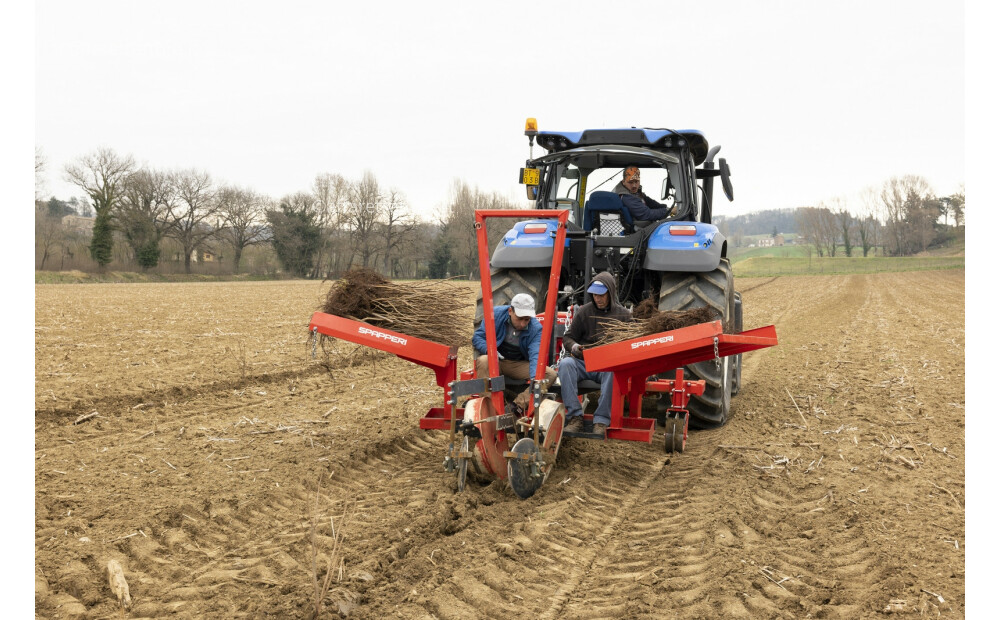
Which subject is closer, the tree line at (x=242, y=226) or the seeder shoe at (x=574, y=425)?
the seeder shoe at (x=574, y=425)

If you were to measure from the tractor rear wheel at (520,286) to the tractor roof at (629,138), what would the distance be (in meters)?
1.34

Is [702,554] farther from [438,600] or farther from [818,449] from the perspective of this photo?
[818,449]

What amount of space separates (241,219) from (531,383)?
55901mm

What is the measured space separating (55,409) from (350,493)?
3858 mm

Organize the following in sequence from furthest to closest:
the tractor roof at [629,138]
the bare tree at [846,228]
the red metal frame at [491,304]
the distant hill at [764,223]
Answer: the distant hill at [764,223] < the bare tree at [846,228] < the tractor roof at [629,138] < the red metal frame at [491,304]

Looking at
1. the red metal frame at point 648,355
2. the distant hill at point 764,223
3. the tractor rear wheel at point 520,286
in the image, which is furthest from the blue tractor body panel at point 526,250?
the distant hill at point 764,223

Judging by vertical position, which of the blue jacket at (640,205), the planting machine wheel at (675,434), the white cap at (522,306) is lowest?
the planting machine wheel at (675,434)

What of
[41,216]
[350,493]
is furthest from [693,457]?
[41,216]

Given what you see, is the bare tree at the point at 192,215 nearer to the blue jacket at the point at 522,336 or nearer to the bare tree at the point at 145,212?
the bare tree at the point at 145,212

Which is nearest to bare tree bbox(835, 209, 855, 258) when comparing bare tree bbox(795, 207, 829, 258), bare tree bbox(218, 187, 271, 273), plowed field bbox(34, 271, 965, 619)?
bare tree bbox(795, 207, 829, 258)

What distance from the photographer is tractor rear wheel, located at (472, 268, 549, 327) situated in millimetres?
6297

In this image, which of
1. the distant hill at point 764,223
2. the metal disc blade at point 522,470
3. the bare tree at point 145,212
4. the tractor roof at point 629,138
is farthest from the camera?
the distant hill at point 764,223

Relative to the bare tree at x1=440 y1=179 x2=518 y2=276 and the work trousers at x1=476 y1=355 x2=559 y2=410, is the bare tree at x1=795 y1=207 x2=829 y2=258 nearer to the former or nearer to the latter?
the bare tree at x1=440 y1=179 x2=518 y2=276

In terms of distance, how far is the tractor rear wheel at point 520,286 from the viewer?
630cm
